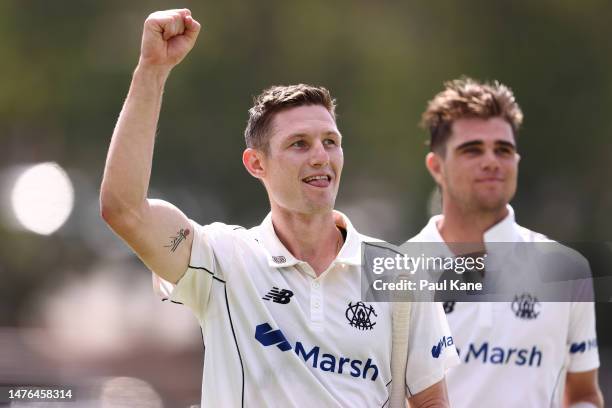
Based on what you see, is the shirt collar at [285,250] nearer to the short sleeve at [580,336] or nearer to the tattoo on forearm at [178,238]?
the tattoo on forearm at [178,238]

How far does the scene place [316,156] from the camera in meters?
4.35

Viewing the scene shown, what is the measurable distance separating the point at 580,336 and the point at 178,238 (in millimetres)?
2770

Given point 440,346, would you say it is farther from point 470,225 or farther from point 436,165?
point 436,165

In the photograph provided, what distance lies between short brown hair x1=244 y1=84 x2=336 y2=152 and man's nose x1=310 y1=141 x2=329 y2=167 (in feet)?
0.81

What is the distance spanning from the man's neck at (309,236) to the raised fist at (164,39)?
94 cm

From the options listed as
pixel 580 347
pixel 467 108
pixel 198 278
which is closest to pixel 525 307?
pixel 580 347

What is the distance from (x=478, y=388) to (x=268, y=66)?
1386cm

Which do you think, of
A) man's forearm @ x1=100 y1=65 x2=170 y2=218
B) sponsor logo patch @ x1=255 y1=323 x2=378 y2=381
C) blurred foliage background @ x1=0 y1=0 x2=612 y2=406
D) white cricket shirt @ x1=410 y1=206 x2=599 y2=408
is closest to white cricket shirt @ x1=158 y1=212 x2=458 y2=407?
sponsor logo patch @ x1=255 y1=323 x2=378 y2=381

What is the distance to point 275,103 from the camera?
4527mm

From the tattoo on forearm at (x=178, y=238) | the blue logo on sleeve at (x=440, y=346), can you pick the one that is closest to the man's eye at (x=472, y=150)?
the blue logo on sleeve at (x=440, y=346)

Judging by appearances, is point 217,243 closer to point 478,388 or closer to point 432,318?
point 432,318

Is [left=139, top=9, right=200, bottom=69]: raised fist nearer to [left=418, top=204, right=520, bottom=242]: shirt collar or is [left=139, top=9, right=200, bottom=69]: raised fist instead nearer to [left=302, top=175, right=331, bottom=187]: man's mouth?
[left=302, top=175, right=331, bottom=187]: man's mouth

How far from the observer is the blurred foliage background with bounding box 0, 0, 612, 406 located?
56.5ft

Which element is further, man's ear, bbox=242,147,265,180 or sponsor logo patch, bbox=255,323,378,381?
man's ear, bbox=242,147,265,180
